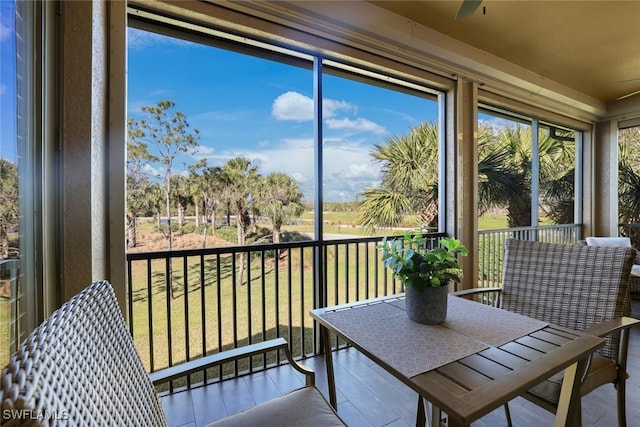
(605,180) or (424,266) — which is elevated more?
(605,180)

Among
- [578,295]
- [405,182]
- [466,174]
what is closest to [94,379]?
[578,295]

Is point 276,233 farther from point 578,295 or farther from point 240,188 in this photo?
point 578,295

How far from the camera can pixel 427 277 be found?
3.83 ft

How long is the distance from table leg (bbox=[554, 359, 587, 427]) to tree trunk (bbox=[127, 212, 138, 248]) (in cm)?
231

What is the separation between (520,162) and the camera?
12.3 ft

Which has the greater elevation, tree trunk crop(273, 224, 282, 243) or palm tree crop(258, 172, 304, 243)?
palm tree crop(258, 172, 304, 243)

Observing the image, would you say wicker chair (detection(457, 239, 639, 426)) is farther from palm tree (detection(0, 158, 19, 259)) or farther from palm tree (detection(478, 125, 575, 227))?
palm tree (detection(0, 158, 19, 259))

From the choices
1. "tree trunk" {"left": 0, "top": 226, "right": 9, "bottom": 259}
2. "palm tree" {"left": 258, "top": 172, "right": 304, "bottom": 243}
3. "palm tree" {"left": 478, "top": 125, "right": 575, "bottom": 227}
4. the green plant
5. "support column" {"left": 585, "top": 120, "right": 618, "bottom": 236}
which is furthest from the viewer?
"support column" {"left": 585, "top": 120, "right": 618, "bottom": 236}

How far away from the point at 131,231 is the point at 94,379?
1.40 metres

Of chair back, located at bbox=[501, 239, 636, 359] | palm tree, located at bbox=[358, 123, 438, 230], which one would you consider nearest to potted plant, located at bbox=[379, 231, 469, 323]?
chair back, located at bbox=[501, 239, 636, 359]

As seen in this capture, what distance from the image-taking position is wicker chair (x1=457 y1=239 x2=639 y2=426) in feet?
4.06

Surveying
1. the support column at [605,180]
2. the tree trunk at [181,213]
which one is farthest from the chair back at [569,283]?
the support column at [605,180]

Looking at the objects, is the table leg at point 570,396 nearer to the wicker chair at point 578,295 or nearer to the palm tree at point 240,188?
the wicker chair at point 578,295

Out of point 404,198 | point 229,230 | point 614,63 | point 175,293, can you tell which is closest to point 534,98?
point 614,63
